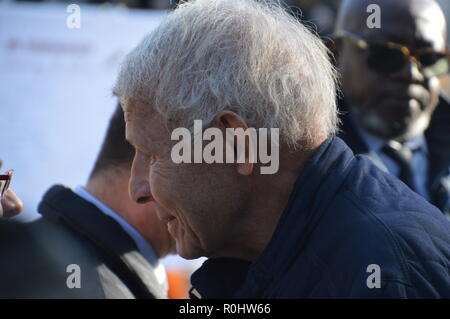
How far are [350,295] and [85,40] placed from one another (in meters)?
3.30

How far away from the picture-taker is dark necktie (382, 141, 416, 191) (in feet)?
11.4

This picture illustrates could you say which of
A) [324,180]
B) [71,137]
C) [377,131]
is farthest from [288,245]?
[71,137]

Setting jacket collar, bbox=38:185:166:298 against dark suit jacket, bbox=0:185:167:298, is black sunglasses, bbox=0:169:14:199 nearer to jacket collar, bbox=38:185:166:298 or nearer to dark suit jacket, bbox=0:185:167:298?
dark suit jacket, bbox=0:185:167:298

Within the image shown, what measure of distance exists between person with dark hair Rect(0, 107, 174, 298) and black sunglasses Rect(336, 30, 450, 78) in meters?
1.43

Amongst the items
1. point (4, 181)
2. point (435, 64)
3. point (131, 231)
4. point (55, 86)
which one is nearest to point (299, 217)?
point (4, 181)

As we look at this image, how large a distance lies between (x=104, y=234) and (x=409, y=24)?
6.08 ft

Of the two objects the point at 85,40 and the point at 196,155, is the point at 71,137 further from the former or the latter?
the point at 196,155

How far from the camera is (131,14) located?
4.62 metres

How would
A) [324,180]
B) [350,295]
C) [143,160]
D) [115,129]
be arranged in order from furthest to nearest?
[115,129] < [143,160] < [324,180] < [350,295]

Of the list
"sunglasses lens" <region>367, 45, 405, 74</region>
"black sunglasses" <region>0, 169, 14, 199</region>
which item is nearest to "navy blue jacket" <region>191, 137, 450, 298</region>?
"black sunglasses" <region>0, 169, 14, 199</region>

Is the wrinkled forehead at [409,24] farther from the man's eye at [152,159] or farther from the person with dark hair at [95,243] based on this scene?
the man's eye at [152,159]

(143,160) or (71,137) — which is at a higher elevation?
(143,160)
